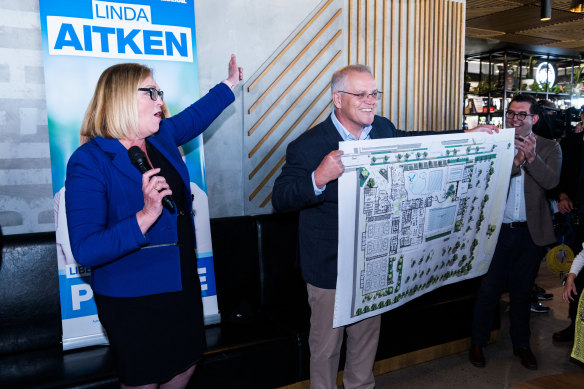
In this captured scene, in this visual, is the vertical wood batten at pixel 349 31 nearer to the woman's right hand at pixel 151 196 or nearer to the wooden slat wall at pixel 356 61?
the wooden slat wall at pixel 356 61

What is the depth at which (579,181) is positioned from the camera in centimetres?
412

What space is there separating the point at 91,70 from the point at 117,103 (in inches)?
55.3

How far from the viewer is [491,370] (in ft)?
10.9

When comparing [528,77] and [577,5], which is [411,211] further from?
[528,77]

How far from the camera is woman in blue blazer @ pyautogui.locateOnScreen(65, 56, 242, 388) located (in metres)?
1.58

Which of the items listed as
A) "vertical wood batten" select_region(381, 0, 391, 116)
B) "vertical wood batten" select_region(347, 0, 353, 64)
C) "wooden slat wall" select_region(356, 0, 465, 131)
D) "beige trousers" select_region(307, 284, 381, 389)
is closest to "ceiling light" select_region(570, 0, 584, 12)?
"wooden slat wall" select_region(356, 0, 465, 131)

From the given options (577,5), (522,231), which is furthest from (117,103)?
(577,5)

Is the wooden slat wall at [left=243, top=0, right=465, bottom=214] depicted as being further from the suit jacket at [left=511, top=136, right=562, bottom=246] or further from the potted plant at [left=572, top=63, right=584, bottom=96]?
the potted plant at [left=572, top=63, right=584, bottom=96]

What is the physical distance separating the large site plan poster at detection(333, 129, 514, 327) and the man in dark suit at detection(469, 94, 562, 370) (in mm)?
655

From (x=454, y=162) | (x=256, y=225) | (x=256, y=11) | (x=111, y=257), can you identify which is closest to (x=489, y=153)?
(x=454, y=162)

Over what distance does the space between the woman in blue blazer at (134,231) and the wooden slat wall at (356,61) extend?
6.53ft

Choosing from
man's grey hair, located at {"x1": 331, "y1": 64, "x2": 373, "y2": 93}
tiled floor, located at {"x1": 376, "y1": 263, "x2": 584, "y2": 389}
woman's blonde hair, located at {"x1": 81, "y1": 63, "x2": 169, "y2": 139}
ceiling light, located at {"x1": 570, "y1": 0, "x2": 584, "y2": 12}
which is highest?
ceiling light, located at {"x1": 570, "y1": 0, "x2": 584, "y2": 12}

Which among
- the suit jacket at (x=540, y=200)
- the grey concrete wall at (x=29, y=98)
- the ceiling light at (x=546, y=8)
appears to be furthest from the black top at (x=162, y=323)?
the ceiling light at (x=546, y=8)

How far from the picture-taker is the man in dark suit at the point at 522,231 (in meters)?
3.07
